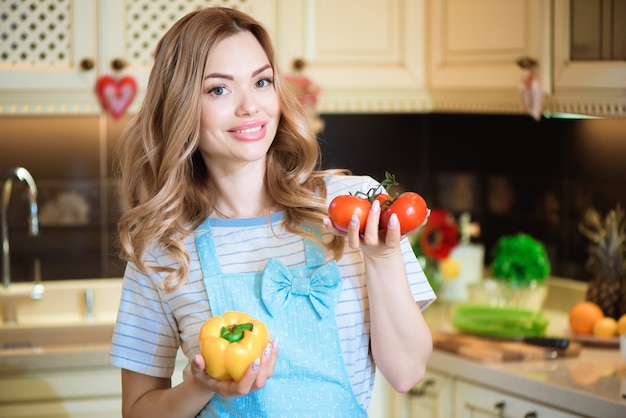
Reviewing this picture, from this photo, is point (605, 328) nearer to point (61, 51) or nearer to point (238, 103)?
point (238, 103)

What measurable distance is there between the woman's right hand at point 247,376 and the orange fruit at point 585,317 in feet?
4.76

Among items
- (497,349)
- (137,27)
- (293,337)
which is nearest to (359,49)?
(137,27)

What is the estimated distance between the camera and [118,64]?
2900 mm

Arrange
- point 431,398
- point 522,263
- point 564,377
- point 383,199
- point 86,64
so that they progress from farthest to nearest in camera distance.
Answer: point 522,263 → point 86,64 → point 431,398 → point 564,377 → point 383,199

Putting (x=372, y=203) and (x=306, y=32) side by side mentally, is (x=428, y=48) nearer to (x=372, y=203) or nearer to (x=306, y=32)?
(x=306, y=32)

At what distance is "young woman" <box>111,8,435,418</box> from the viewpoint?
1651 millimetres

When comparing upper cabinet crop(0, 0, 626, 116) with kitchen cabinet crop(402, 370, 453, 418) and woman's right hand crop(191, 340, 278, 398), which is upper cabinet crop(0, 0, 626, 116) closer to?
kitchen cabinet crop(402, 370, 453, 418)

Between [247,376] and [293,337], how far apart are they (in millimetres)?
215

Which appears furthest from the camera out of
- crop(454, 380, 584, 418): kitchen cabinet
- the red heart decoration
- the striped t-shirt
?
the red heart decoration

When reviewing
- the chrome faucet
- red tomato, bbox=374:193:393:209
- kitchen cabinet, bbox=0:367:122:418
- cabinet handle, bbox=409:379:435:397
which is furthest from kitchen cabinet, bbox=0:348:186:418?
red tomato, bbox=374:193:393:209

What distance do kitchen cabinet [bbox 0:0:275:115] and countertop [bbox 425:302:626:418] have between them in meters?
1.25

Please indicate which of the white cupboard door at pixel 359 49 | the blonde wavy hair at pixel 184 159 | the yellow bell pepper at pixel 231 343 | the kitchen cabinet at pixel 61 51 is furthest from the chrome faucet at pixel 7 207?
the yellow bell pepper at pixel 231 343

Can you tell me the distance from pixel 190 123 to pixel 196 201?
0.18 meters

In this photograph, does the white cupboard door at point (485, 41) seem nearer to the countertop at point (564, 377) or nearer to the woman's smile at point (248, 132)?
the countertop at point (564, 377)
